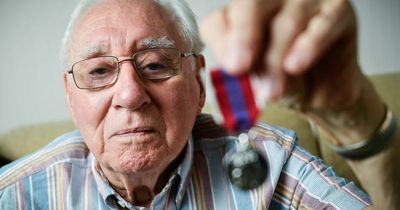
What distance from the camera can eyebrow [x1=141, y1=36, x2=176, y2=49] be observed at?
779 mm

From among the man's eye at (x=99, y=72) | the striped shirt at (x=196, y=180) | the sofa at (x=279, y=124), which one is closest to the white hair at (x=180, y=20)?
the man's eye at (x=99, y=72)

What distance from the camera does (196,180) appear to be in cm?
93

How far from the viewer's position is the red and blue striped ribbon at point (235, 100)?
0.32 metres

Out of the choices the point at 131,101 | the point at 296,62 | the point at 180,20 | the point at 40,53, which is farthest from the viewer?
the point at 40,53

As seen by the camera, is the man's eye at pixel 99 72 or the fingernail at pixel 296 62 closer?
the fingernail at pixel 296 62

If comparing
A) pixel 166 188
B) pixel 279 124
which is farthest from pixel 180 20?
pixel 279 124

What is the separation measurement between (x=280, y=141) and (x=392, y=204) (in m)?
0.53

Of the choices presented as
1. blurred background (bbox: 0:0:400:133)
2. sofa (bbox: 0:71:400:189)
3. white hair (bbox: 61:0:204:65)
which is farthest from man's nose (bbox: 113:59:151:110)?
blurred background (bbox: 0:0:400:133)

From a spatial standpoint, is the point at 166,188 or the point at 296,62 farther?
the point at 166,188

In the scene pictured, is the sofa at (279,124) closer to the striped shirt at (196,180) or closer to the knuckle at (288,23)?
the striped shirt at (196,180)

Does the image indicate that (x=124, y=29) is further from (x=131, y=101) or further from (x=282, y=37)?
(x=282, y=37)

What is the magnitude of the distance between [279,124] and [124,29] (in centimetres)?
78

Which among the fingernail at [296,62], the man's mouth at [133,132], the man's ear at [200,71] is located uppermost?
the fingernail at [296,62]

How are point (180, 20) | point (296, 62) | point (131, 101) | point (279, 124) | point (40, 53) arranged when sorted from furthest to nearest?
point (40, 53)
point (279, 124)
point (180, 20)
point (131, 101)
point (296, 62)
